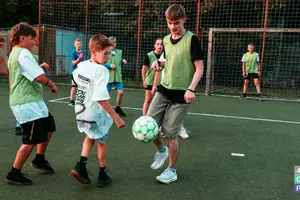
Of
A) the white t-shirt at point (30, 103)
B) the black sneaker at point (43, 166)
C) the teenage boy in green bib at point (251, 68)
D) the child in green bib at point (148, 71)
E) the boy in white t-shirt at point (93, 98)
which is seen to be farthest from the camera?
the teenage boy in green bib at point (251, 68)

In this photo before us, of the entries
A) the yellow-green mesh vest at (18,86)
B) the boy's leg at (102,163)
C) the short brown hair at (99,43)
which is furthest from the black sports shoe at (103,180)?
the short brown hair at (99,43)

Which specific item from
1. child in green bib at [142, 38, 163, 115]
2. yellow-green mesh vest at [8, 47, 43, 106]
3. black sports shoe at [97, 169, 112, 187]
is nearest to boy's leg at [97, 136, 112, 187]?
black sports shoe at [97, 169, 112, 187]

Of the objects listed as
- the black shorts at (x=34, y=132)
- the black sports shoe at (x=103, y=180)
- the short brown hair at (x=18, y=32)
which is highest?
the short brown hair at (x=18, y=32)

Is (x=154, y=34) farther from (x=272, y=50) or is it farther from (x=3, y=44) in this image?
(x=3, y=44)

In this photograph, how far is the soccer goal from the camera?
12547 millimetres

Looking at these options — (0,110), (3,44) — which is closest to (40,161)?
(0,110)

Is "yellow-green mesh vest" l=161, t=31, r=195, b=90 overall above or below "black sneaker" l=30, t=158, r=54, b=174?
above

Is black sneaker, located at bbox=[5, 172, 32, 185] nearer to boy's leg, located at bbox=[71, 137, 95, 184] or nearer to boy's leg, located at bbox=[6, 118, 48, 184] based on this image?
boy's leg, located at bbox=[6, 118, 48, 184]

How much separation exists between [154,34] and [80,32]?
4.04m

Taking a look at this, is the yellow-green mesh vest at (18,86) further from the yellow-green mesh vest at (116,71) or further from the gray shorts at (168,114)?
the yellow-green mesh vest at (116,71)

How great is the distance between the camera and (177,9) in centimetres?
326

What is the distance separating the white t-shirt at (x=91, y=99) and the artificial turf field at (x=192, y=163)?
64 centimetres

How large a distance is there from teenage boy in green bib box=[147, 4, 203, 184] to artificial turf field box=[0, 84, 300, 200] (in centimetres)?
35

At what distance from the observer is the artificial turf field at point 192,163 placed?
3182 millimetres
